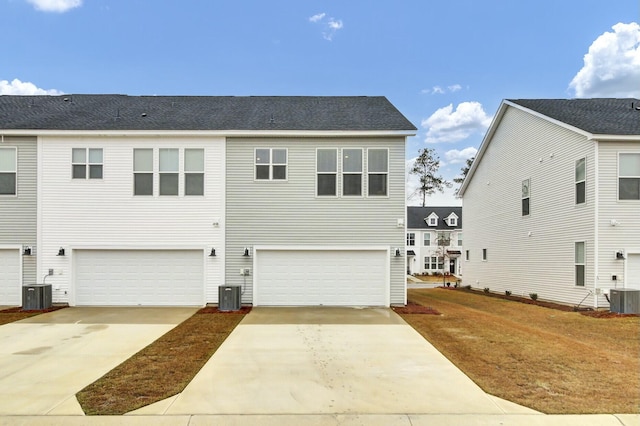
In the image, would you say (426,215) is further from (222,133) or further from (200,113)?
(222,133)

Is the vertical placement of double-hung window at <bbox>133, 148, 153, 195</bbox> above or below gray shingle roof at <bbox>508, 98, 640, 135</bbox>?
below

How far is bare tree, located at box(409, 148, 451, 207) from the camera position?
166ft

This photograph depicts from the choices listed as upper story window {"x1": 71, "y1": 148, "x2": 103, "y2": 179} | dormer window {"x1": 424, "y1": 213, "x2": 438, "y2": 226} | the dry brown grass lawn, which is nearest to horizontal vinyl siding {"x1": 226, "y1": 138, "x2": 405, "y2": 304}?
the dry brown grass lawn

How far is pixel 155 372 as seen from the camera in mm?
6160

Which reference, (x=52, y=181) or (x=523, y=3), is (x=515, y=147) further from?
(x=52, y=181)

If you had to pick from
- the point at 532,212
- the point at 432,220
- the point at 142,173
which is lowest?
the point at 432,220

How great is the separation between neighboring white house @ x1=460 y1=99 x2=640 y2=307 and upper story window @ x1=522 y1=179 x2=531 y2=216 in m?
0.04

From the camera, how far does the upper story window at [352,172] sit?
1315 cm

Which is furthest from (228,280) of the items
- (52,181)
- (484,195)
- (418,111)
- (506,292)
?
(418,111)

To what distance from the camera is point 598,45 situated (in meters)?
16.9

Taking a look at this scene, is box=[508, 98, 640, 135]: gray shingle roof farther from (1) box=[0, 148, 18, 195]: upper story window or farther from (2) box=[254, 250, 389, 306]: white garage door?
(1) box=[0, 148, 18, 195]: upper story window

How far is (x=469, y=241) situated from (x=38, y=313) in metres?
21.6

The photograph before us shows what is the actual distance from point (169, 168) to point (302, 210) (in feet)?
15.0

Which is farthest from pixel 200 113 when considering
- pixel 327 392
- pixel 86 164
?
pixel 327 392
